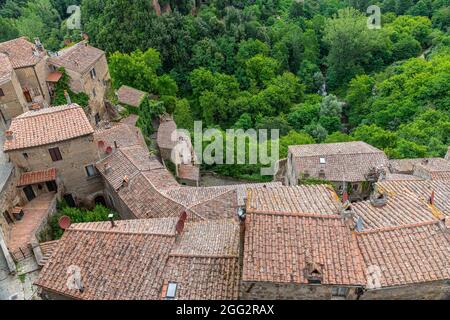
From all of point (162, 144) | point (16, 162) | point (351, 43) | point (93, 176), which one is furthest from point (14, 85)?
point (351, 43)

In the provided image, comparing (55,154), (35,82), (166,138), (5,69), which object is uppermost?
(5,69)

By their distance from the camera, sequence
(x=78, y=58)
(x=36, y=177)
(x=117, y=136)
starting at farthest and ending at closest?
(x=78, y=58), (x=117, y=136), (x=36, y=177)

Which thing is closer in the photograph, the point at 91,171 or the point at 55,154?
the point at 55,154

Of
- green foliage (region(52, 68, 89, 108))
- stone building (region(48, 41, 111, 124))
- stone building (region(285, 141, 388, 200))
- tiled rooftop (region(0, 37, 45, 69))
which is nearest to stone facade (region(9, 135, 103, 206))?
stone building (region(48, 41, 111, 124))

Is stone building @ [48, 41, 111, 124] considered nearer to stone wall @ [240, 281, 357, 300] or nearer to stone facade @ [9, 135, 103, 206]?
stone facade @ [9, 135, 103, 206]

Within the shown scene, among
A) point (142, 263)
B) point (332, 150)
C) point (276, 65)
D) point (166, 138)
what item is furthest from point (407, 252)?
point (276, 65)

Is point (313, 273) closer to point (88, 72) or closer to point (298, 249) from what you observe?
point (298, 249)

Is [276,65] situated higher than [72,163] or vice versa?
[72,163]
